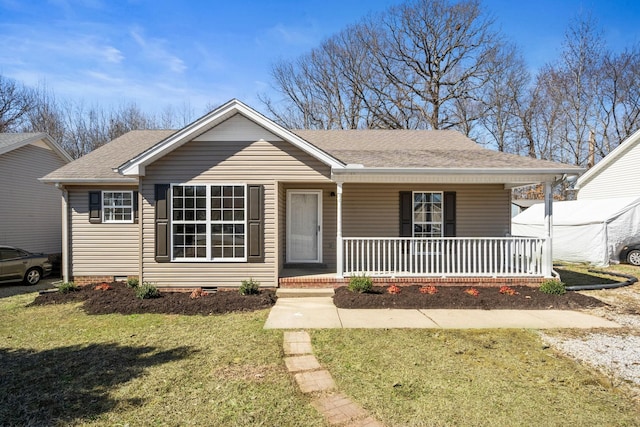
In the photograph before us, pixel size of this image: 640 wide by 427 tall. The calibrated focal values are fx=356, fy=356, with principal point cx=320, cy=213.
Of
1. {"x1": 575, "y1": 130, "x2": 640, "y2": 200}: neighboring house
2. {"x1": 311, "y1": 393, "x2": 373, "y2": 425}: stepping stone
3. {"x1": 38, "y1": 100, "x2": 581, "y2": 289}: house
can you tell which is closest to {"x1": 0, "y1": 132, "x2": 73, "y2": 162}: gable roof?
{"x1": 38, "y1": 100, "x2": 581, "y2": 289}: house

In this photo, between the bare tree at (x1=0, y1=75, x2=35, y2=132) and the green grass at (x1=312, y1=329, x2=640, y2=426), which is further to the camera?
the bare tree at (x1=0, y1=75, x2=35, y2=132)

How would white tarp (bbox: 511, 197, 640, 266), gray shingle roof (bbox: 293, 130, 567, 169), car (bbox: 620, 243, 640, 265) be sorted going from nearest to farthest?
gray shingle roof (bbox: 293, 130, 567, 169)
car (bbox: 620, 243, 640, 265)
white tarp (bbox: 511, 197, 640, 266)

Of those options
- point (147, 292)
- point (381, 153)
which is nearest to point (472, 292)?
point (381, 153)

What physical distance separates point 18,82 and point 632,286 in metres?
34.3

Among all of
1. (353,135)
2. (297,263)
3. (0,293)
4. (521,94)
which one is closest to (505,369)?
(297,263)

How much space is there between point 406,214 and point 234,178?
4.92 m

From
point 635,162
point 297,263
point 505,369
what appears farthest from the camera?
point 635,162

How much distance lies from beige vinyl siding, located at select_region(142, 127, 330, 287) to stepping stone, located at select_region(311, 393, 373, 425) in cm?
500

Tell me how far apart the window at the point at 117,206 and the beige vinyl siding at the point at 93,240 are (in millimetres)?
146

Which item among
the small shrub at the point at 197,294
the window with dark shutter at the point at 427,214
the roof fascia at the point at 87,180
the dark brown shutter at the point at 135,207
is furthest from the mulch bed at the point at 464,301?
the roof fascia at the point at 87,180

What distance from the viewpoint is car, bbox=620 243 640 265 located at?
13.4 meters

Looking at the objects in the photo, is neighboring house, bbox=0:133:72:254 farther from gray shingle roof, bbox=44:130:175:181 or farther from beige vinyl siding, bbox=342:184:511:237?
beige vinyl siding, bbox=342:184:511:237

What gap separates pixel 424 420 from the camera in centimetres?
319

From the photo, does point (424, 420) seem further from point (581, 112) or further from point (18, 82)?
point (18, 82)
